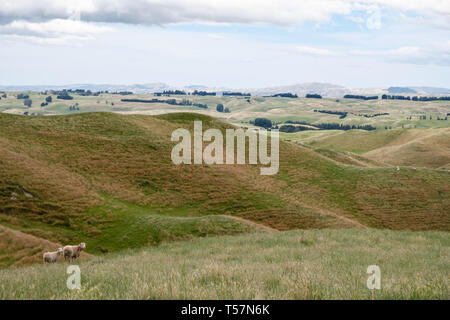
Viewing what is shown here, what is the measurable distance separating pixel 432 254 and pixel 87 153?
139ft

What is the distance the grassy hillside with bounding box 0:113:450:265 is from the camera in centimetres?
3183

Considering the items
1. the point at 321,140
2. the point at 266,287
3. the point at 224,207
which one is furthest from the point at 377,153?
the point at 266,287

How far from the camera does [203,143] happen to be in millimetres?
63094
